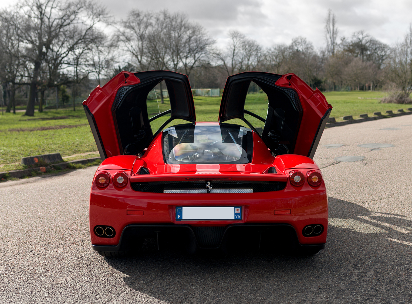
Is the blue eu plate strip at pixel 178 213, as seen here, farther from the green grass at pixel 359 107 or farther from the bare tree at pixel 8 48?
the bare tree at pixel 8 48

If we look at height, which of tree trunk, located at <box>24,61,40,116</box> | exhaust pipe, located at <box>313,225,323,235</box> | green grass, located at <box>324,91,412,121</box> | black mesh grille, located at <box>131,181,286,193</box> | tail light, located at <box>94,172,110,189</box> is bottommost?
exhaust pipe, located at <box>313,225,323,235</box>

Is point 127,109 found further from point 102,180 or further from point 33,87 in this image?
point 33,87

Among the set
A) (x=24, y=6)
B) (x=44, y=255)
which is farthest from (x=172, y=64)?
(x=44, y=255)

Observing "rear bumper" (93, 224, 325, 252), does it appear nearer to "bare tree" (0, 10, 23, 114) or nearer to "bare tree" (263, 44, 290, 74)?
"bare tree" (0, 10, 23, 114)

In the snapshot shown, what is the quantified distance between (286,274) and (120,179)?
5.22 ft

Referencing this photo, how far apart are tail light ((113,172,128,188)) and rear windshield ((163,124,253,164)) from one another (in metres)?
0.60

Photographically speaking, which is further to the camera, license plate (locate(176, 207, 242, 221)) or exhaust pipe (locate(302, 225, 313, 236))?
exhaust pipe (locate(302, 225, 313, 236))

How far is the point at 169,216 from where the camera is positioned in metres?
3.11

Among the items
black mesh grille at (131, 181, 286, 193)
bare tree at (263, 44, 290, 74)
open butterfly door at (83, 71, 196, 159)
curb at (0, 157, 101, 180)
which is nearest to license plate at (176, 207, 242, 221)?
black mesh grille at (131, 181, 286, 193)

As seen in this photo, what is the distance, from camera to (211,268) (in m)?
3.41

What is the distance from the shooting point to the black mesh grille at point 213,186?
3184 millimetres

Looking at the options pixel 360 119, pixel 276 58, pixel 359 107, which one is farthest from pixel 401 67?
pixel 276 58

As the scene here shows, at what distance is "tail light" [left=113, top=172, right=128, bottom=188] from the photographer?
10.7 ft

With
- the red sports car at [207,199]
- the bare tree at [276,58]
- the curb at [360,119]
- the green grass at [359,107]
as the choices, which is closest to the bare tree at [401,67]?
the green grass at [359,107]
